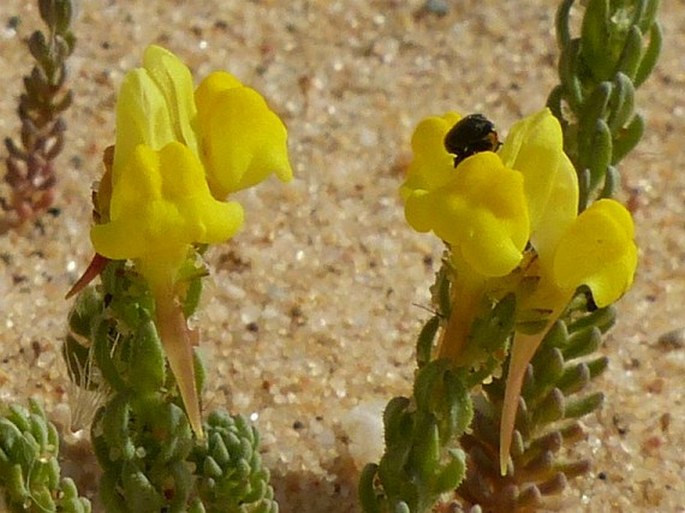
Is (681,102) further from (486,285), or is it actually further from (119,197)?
(119,197)

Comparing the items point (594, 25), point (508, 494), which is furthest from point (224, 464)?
point (594, 25)

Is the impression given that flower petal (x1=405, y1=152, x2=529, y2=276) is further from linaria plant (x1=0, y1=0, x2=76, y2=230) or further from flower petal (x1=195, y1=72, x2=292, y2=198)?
linaria plant (x1=0, y1=0, x2=76, y2=230)

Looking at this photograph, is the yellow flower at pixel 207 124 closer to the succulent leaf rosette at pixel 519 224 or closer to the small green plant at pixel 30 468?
the succulent leaf rosette at pixel 519 224

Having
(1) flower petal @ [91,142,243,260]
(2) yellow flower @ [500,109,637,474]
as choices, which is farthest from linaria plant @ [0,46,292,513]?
(2) yellow flower @ [500,109,637,474]

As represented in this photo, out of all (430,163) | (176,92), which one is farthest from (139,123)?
(430,163)

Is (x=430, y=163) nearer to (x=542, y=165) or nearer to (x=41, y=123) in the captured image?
(x=542, y=165)

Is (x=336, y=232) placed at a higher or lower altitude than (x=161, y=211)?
higher
